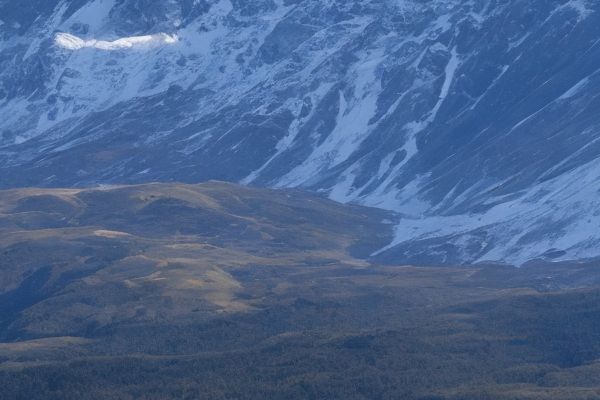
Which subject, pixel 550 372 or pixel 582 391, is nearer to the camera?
pixel 582 391

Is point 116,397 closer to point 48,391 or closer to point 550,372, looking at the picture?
point 48,391

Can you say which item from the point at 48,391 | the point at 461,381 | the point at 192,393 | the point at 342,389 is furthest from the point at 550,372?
the point at 48,391

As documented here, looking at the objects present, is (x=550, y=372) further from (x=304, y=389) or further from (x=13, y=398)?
(x=13, y=398)

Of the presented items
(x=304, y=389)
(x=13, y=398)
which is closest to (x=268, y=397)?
(x=304, y=389)

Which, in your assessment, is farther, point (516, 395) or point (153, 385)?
point (153, 385)

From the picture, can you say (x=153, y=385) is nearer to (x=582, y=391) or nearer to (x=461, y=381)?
(x=461, y=381)

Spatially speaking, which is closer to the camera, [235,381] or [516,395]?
[516,395]

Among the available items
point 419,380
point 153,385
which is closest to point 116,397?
point 153,385

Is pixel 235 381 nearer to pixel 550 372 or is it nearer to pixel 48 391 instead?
pixel 48 391
